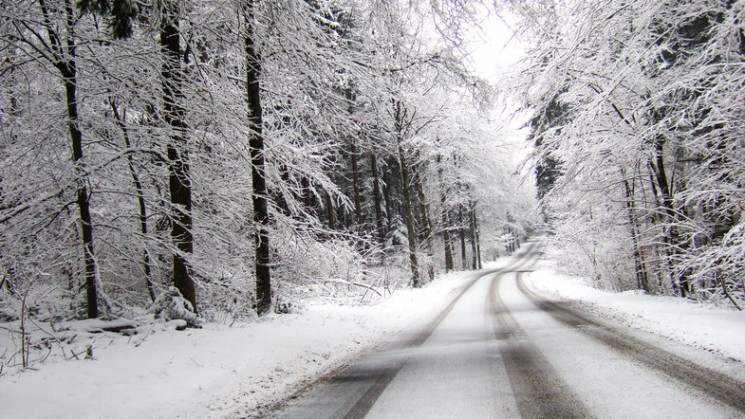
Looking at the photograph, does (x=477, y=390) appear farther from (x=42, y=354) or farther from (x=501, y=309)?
(x=501, y=309)

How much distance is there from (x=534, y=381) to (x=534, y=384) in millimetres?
123

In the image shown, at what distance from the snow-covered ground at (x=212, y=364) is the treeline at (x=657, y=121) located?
1324mm

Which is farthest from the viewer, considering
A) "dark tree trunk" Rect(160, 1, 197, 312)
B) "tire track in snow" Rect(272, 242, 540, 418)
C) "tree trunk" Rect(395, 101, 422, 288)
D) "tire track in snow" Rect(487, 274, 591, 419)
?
"tree trunk" Rect(395, 101, 422, 288)

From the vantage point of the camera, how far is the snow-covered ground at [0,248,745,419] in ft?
14.1

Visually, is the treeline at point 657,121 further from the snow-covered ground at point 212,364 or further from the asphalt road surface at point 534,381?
→ the asphalt road surface at point 534,381

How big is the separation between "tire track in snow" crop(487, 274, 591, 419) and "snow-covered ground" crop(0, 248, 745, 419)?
Answer: 236 cm

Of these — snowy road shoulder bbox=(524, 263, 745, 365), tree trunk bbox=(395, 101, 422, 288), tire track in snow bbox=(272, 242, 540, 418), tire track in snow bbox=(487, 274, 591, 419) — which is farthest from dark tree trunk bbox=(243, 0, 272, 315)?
tree trunk bbox=(395, 101, 422, 288)

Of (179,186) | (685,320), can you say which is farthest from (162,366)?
(685,320)

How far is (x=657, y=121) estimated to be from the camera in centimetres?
1156

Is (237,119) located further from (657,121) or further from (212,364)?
(657,121)

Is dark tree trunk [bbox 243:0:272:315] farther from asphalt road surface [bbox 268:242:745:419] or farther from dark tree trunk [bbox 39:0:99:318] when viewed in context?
asphalt road surface [bbox 268:242:745:419]

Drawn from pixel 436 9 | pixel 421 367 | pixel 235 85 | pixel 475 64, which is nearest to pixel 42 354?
pixel 421 367

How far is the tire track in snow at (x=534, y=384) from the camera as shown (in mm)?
3772

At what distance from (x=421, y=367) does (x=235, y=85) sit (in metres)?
7.48
